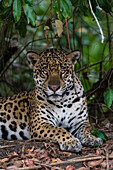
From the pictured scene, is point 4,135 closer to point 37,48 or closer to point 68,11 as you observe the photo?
point 68,11

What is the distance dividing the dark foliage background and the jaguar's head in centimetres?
45

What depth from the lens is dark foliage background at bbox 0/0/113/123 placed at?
4.89 metres

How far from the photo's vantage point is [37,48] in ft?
33.0

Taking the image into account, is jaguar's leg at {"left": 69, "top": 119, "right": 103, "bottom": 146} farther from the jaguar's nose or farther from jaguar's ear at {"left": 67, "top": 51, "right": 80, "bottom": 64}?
jaguar's ear at {"left": 67, "top": 51, "right": 80, "bottom": 64}

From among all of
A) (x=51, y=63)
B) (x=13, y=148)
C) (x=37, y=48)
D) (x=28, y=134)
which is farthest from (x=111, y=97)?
(x=37, y=48)

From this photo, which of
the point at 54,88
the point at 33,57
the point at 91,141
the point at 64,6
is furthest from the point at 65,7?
the point at 91,141

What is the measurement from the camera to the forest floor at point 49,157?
15.8ft

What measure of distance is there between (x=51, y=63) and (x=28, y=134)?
5.37ft

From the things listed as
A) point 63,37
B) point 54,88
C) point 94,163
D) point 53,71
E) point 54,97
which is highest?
point 63,37

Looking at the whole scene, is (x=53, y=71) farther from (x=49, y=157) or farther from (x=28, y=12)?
(x=28, y=12)

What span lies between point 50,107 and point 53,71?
2.65ft

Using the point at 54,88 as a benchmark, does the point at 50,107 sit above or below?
below

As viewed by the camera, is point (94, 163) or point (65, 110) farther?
point (65, 110)

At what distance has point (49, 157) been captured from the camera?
5.19 m
